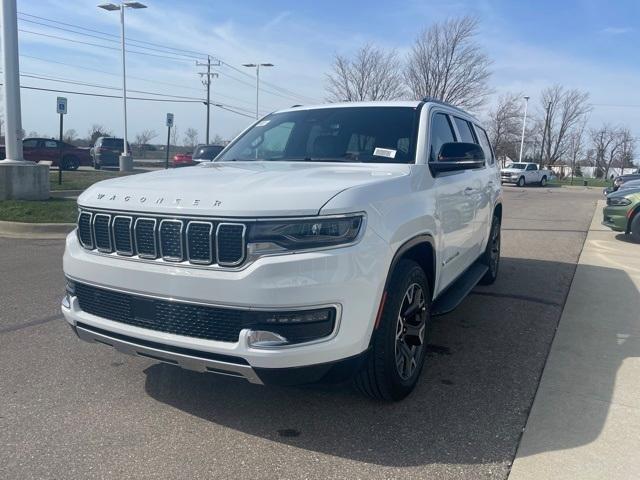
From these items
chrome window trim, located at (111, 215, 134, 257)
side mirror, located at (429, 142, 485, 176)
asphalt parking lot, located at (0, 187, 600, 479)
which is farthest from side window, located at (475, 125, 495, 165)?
chrome window trim, located at (111, 215, 134, 257)

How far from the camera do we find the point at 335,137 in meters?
4.39

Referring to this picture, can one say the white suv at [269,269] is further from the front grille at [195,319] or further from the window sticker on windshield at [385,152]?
the window sticker on windshield at [385,152]

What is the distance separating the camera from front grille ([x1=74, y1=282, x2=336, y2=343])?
A: 2738 millimetres

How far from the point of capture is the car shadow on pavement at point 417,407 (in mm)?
3018

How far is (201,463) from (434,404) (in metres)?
1.51

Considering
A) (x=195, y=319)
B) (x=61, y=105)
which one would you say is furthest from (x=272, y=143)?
(x=61, y=105)

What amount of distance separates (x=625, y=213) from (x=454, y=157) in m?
9.13

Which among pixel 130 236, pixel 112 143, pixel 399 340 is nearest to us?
pixel 130 236

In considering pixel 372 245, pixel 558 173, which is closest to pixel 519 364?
pixel 372 245

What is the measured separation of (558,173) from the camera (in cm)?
6119

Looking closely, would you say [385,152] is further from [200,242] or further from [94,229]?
[94,229]

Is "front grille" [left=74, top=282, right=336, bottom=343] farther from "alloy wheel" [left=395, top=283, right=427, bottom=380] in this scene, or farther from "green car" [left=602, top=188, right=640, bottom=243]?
"green car" [left=602, top=188, right=640, bottom=243]

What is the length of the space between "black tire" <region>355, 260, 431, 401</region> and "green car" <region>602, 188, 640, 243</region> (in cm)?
941

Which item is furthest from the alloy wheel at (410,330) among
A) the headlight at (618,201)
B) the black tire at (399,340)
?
the headlight at (618,201)
